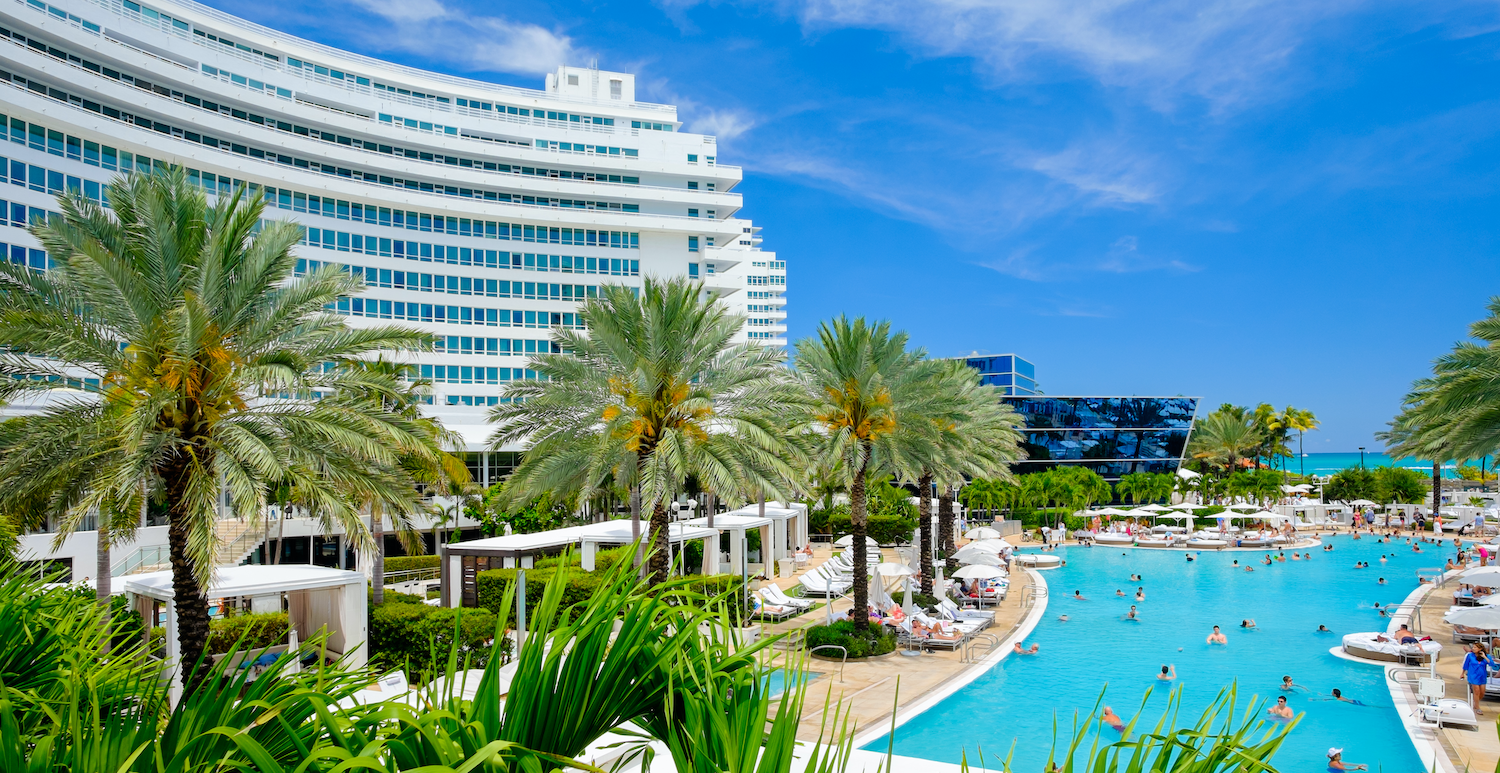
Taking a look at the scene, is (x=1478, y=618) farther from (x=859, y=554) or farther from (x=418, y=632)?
(x=418, y=632)

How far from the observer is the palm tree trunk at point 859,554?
886 inches

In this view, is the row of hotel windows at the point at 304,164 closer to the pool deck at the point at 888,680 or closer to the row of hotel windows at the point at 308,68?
the row of hotel windows at the point at 308,68

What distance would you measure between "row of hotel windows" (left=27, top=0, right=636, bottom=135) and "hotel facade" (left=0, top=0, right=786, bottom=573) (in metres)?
0.12

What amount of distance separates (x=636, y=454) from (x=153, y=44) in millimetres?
42468

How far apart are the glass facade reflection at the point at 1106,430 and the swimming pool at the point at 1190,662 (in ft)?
119

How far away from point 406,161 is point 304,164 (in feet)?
17.4

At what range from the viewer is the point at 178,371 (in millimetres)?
12461

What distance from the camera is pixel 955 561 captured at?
35344 mm

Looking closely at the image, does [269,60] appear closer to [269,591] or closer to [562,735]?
[269,591]

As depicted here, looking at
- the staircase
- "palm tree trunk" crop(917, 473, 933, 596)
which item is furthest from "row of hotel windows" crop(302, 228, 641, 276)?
"palm tree trunk" crop(917, 473, 933, 596)

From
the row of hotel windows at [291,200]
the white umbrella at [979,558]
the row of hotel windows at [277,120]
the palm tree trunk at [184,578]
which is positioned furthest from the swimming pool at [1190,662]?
the row of hotel windows at [277,120]

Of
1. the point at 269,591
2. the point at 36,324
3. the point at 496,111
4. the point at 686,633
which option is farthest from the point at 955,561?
the point at 496,111

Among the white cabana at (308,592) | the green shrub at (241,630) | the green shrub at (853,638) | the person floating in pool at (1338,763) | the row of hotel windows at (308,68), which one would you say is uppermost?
the row of hotel windows at (308,68)

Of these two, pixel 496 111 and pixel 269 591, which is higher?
pixel 496 111
